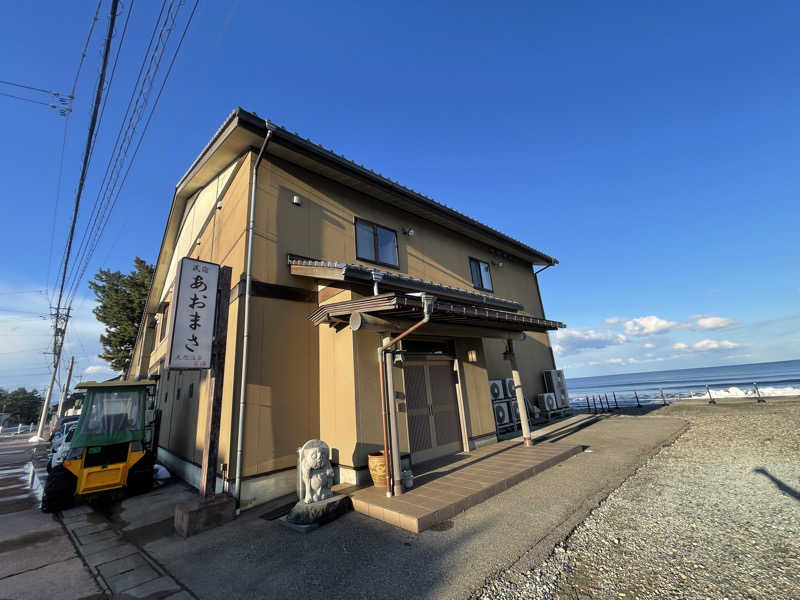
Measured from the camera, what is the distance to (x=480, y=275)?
12320 millimetres

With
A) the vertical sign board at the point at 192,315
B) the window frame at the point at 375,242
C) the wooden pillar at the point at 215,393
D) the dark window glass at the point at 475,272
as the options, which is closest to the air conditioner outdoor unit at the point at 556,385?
the dark window glass at the point at 475,272

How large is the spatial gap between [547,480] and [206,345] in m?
6.19

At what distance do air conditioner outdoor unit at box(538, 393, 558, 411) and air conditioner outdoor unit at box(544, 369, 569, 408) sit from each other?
354 millimetres

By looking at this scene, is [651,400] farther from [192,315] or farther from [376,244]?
[192,315]

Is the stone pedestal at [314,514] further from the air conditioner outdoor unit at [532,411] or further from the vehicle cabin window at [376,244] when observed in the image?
the air conditioner outdoor unit at [532,411]

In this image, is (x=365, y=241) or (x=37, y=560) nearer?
(x=37, y=560)

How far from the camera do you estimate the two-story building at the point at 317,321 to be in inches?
219

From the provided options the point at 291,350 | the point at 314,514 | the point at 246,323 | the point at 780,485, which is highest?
the point at 246,323

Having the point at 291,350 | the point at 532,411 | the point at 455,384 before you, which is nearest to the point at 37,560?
the point at 291,350

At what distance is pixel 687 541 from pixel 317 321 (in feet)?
19.2

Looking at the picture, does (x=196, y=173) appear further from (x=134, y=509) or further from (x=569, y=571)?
(x=569, y=571)

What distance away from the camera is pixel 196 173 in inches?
352

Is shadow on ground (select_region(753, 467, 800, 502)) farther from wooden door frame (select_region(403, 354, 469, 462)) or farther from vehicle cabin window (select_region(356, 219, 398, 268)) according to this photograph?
vehicle cabin window (select_region(356, 219, 398, 268))

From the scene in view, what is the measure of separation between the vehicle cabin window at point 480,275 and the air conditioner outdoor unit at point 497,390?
3508 mm
